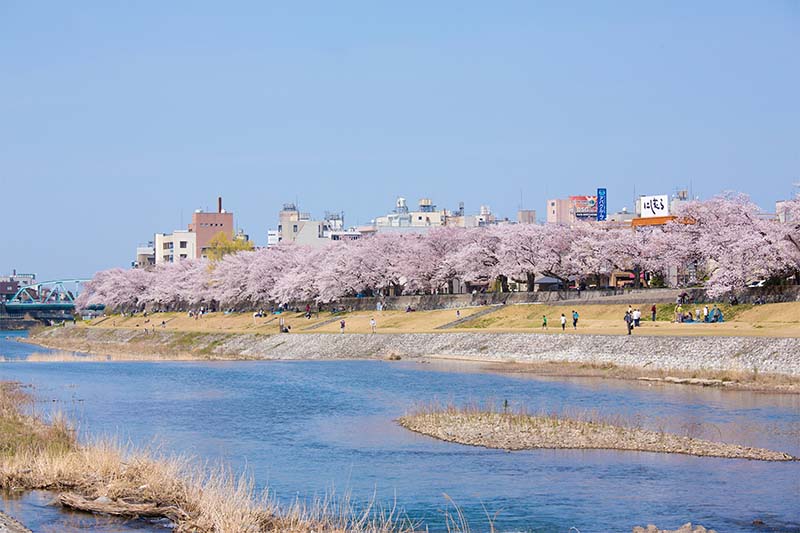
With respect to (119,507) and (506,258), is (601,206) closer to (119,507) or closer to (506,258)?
(506,258)

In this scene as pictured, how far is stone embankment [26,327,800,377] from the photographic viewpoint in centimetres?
5572

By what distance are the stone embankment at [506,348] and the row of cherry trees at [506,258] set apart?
17.2 meters

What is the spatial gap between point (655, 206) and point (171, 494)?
122 meters

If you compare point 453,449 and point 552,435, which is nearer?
point 453,449

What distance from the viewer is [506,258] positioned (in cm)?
11294

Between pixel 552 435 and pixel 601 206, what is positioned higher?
pixel 601 206

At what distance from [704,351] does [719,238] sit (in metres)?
29.0

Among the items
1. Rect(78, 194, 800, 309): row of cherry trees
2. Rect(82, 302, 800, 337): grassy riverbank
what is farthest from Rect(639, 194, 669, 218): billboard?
Rect(82, 302, 800, 337): grassy riverbank

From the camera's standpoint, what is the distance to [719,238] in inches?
3364

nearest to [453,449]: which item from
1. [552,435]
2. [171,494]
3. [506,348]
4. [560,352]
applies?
[552,435]

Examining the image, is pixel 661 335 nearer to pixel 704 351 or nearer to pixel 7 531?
pixel 704 351

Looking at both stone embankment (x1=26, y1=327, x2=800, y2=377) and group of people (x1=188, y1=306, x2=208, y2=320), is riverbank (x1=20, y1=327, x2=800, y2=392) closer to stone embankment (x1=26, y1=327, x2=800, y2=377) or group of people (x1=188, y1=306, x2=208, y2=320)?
stone embankment (x1=26, y1=327, x2=800, y2=377)

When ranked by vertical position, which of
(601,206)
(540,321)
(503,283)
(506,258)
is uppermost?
(601,206)

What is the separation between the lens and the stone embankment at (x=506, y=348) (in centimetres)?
5572
